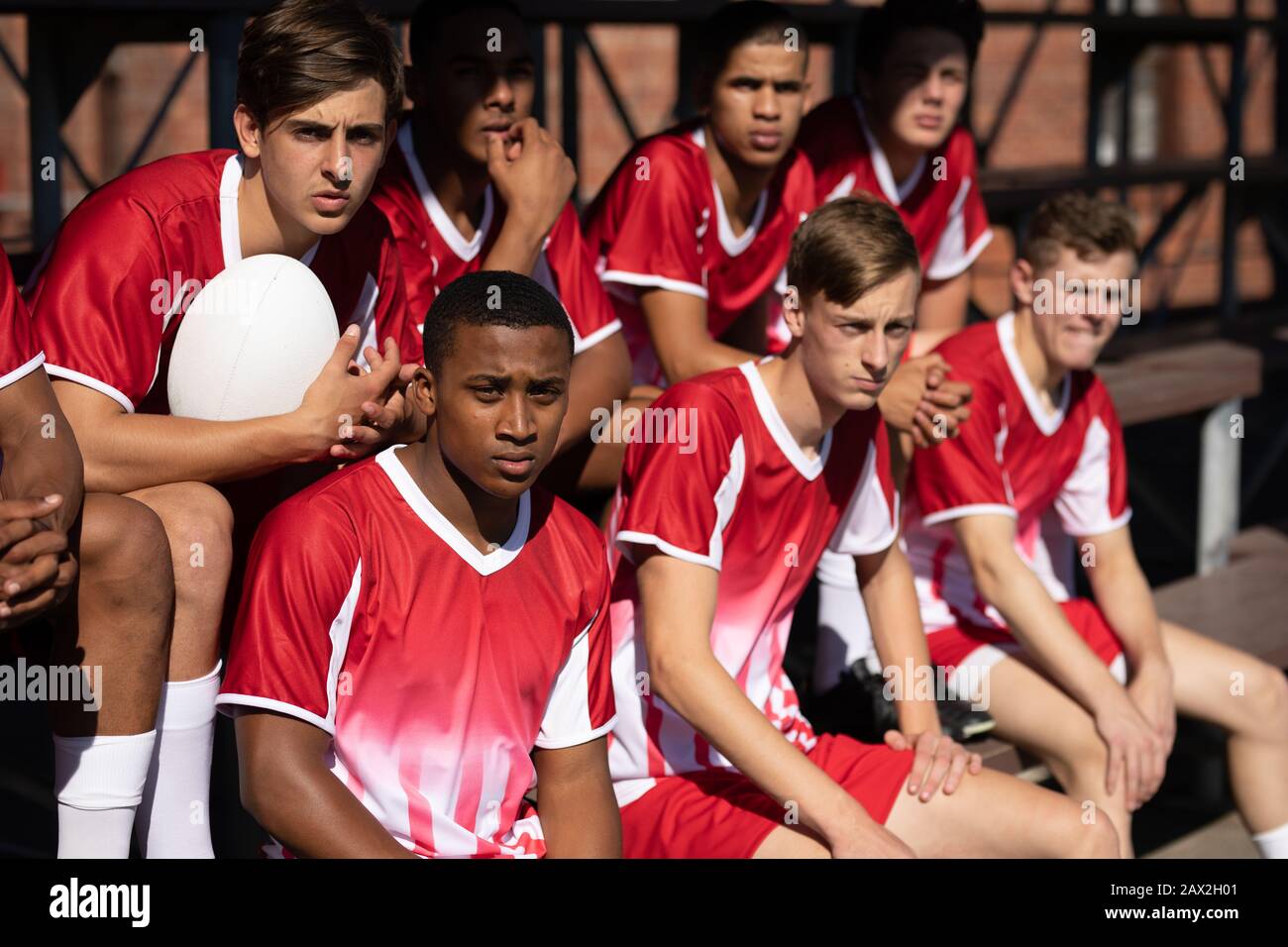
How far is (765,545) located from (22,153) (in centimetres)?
1161

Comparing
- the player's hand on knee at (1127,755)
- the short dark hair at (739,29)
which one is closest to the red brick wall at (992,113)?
the short dark hair at (739,29)

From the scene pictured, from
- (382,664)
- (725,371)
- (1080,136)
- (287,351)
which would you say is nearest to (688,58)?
(725,371)

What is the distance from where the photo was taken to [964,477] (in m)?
3.19

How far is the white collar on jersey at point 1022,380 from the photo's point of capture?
3.34m

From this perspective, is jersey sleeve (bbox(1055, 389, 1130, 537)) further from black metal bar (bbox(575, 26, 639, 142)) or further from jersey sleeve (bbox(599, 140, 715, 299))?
black metal bar (bbox(575, 26, 639, 142))

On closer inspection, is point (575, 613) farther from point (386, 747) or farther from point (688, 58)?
point (688, 58)

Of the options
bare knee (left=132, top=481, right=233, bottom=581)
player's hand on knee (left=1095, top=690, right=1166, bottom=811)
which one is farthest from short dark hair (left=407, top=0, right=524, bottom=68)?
player's hand on knee (left=1095, top=690, right=1166, bottom=811)

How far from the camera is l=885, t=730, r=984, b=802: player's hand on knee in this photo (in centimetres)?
267

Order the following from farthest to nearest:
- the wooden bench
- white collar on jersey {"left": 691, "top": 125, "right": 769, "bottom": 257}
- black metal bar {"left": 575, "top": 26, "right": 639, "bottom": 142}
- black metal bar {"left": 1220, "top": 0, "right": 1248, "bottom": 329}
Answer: black metal bar {"left": 1220, "top": 0, "right": 1248, "bottom": 329}
black metal bar {"left": 575, "top": 26, "right": 639, "bottom": 142}
the wooden bench
white collar on jersey {"left": 691, "top": 125, "right": 769, "bottom": 257}

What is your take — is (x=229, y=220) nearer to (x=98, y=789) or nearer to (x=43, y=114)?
(x=98, y=789)

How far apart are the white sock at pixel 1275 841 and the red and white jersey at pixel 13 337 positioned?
98.4 inches

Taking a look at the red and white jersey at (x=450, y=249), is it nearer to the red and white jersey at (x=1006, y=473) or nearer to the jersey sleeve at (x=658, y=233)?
the jersey sleeve at (x=658, y=233)

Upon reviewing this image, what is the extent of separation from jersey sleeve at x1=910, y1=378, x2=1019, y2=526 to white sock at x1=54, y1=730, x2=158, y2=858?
1.67 meters

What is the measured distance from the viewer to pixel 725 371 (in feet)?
9.02
